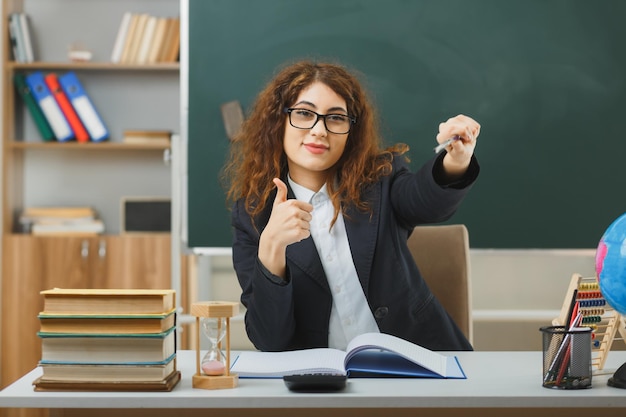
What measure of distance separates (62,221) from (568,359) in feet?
10.9

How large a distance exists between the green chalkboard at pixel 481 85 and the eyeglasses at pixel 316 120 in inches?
54.0

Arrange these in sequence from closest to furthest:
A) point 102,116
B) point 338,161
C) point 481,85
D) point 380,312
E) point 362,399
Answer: point 362,399, point 380,312, point 338,161, point 481,85, point 102,116

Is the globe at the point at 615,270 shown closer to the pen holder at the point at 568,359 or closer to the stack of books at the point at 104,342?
the pen holder at the point at 568,359

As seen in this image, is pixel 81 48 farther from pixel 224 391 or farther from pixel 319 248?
pixel 224 391

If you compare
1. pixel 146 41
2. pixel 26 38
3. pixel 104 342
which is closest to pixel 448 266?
pixel 104 342

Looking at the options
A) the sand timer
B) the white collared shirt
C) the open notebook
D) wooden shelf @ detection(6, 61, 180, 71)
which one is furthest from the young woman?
wooden shelf @ detection(6, 61, 180, 71)

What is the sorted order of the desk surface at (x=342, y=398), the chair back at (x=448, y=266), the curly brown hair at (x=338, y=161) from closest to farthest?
the desk surface at (x=342, y=398) < the curly brown hair at (x=338, y=161) < the chair back at (x=448, y=266)

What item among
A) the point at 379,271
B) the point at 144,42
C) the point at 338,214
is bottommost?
the point at 379,271

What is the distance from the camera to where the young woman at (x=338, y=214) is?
189 cm

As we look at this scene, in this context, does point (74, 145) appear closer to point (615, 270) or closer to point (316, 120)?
point (316, 120)

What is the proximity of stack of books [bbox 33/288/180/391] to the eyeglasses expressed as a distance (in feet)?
2.55

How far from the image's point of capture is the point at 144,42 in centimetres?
416

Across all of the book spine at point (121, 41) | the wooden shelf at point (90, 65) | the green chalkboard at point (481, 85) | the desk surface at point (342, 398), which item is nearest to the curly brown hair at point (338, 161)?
the desk surface at point (342, 398)
